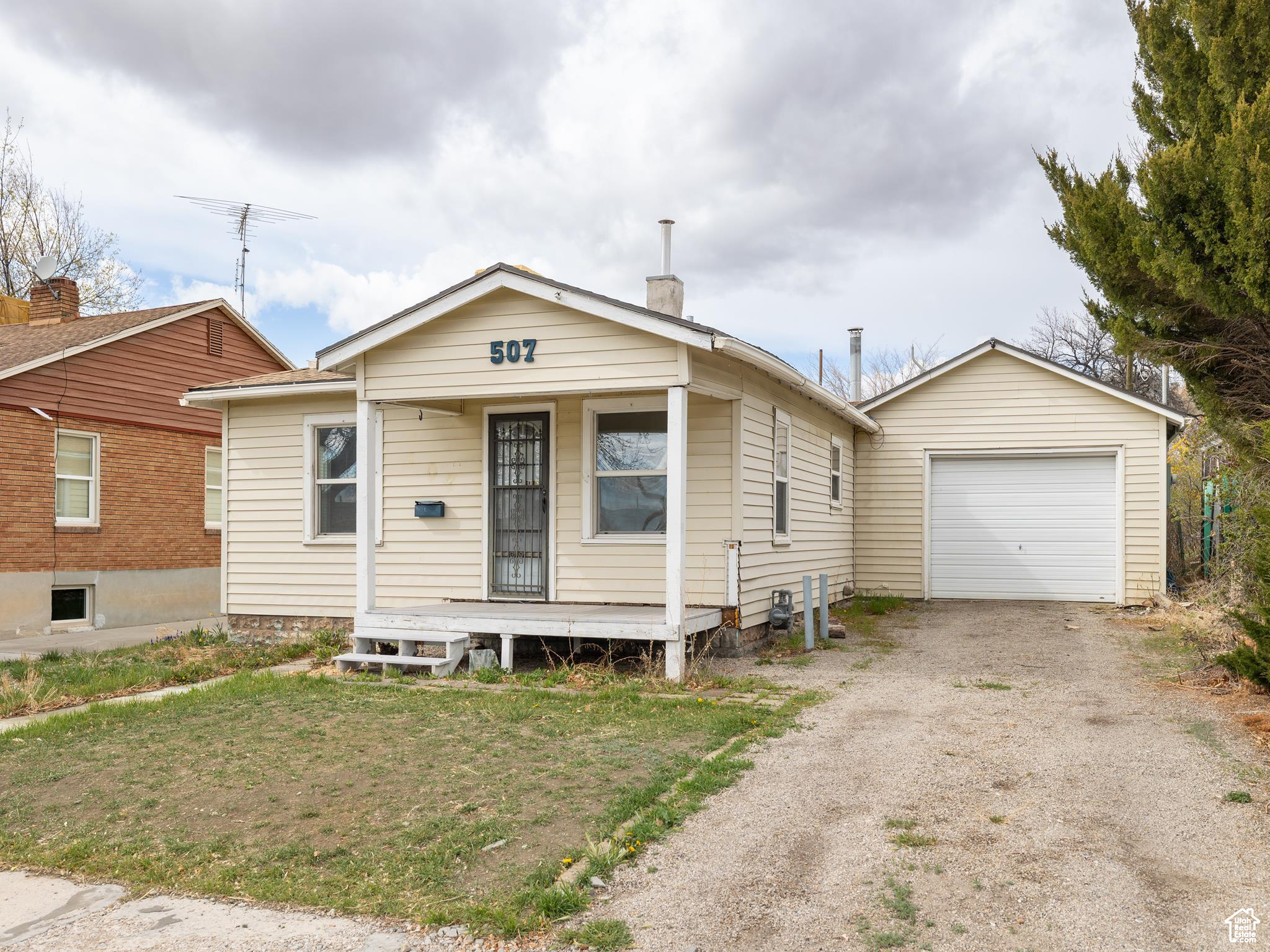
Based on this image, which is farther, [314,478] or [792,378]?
[314,478]

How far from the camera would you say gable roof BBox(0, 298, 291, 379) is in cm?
1527

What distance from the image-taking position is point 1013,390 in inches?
621

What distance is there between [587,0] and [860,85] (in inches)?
189

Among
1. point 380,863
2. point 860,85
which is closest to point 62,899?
point 380,863

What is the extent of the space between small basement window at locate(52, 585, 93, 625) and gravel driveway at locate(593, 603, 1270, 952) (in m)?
13.4

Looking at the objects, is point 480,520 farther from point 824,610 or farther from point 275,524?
point 824,610

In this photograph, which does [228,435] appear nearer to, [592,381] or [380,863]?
[592,381]

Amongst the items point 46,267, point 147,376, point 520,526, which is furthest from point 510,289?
point 46,267

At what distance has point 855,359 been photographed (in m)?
19.7

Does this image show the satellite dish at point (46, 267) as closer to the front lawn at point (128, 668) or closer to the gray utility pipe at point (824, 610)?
the front lawn at point (128, 668)

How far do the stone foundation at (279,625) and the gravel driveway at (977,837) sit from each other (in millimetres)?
6824

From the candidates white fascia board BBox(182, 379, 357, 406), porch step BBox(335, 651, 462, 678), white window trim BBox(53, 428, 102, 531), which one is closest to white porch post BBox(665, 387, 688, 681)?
porch step BBox(335, 651, 462, 678)

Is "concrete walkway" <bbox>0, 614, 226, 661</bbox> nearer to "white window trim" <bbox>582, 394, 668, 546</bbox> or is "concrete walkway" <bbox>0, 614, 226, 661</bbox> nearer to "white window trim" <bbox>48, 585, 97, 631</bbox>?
"white window trim" <bbox>48, 585, 97, 631</bbox>

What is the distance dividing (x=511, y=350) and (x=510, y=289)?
22.9 inches
